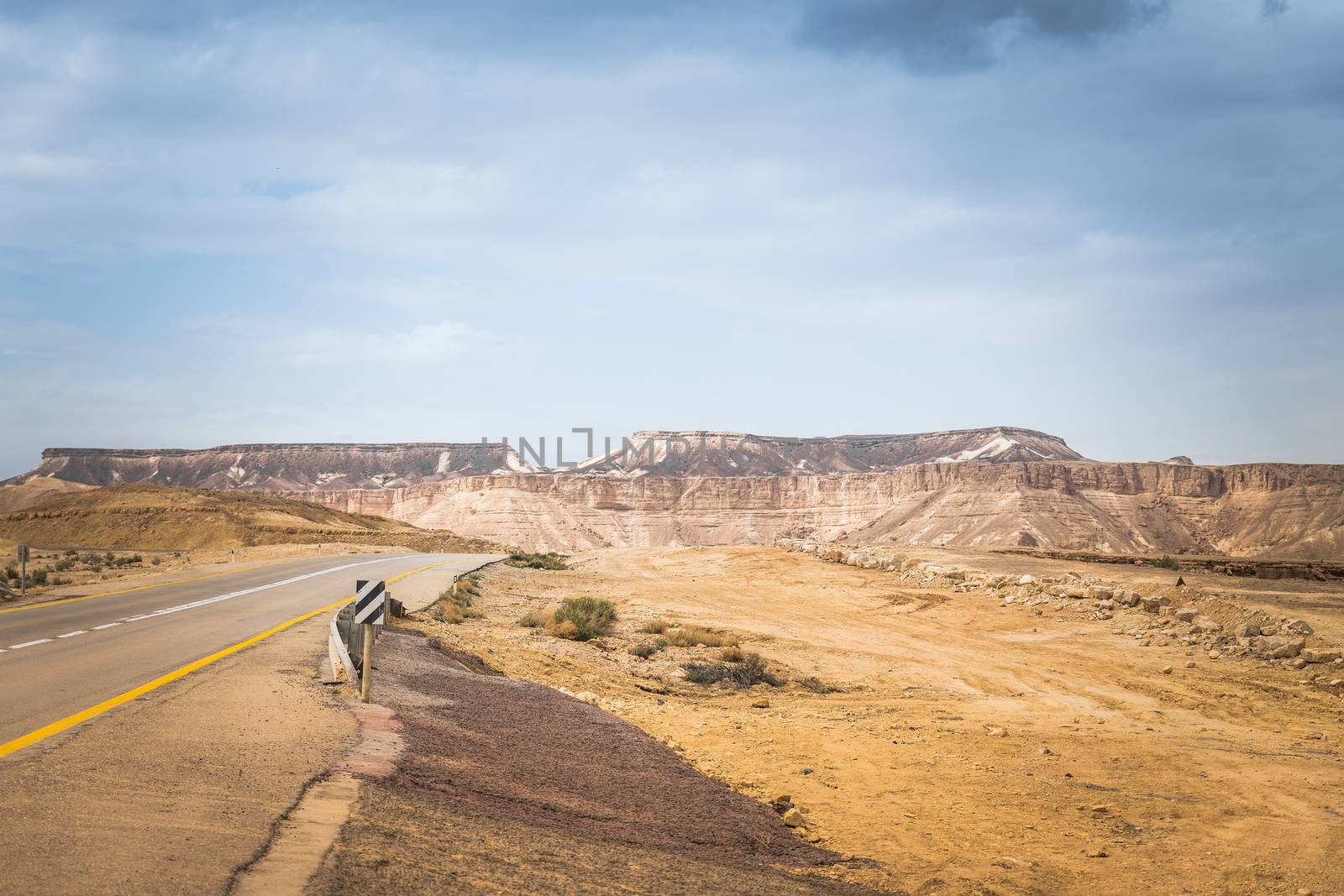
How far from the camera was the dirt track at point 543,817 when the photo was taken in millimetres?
4844

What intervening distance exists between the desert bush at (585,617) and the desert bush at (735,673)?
3.21 m

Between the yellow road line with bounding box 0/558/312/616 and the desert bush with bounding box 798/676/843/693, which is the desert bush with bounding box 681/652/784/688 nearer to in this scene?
the desert bush with bounding box 798/676/843/693

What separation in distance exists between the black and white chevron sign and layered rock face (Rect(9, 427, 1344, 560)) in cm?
7618

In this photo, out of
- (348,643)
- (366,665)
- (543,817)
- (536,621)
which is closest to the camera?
(543,817)

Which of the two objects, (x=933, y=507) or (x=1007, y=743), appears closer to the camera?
(x=1007, y=743)

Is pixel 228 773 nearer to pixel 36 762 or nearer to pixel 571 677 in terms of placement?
pixel 36 762

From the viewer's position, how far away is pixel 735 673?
16.3 metres

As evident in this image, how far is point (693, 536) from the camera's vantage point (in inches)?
4449

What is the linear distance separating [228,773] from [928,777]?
694 cm

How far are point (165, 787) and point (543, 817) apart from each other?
7.87 ft

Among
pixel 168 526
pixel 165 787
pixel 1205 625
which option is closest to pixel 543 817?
pixel 165 787

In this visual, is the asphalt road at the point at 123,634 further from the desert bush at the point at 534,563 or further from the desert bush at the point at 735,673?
the desert bush at the point at 534,563

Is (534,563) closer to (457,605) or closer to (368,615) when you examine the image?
(457,605)

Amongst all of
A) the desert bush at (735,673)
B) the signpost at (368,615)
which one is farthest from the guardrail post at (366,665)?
the desert bush at (735,673)
